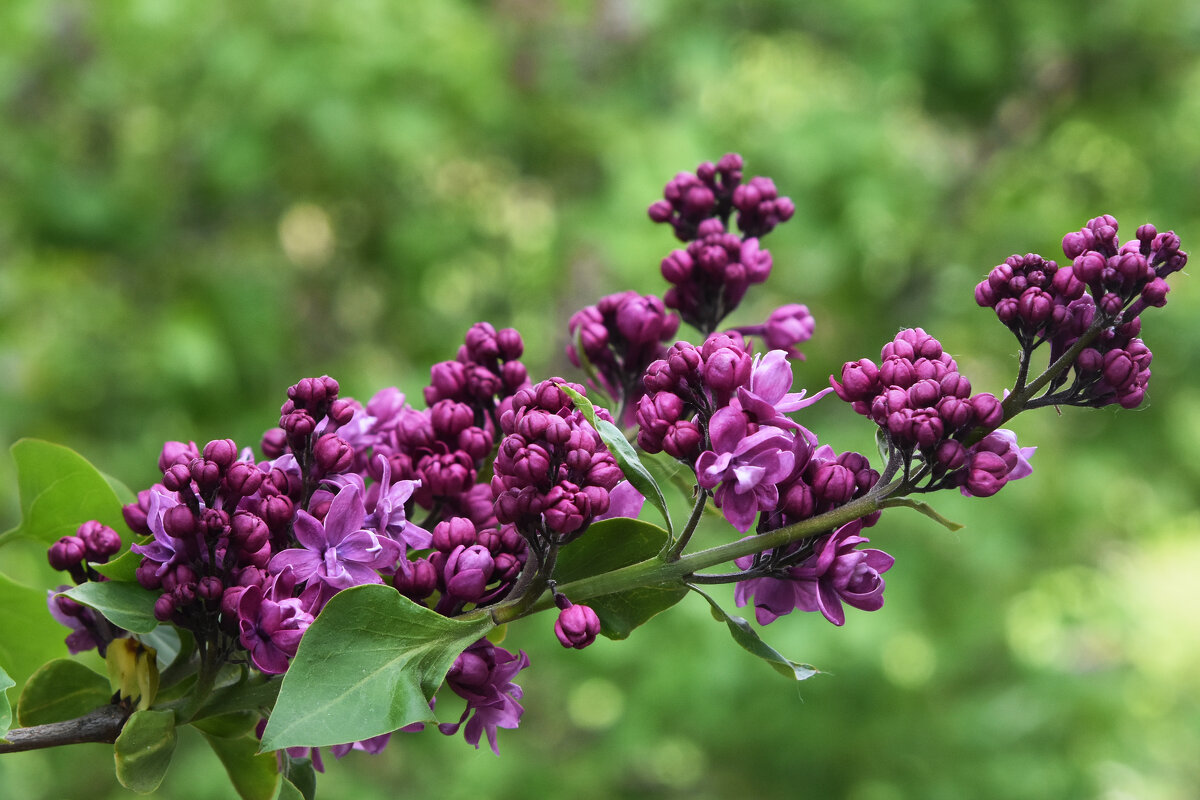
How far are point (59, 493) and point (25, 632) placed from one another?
10cm

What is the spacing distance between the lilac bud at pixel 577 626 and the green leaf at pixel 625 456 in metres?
0.05

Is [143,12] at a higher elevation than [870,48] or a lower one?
lower

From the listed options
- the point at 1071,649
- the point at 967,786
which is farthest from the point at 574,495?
the point at 1071,649

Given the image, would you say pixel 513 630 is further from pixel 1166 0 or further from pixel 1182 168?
pixel 1166 0

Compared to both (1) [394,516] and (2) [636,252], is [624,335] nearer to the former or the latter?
(1) [394,516]

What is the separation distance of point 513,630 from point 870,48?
2189 mm

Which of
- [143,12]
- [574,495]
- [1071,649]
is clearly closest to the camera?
[574,495]

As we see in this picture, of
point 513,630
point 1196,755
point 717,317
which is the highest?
point 717,317

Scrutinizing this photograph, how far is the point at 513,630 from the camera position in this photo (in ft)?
11.8

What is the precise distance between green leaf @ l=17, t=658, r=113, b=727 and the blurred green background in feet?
6.94

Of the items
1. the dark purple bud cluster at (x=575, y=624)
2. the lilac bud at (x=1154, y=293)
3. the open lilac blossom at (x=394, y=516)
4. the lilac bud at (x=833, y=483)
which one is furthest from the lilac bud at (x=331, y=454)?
the lilac bud at (x=1154, y=293)

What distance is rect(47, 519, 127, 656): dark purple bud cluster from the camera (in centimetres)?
59

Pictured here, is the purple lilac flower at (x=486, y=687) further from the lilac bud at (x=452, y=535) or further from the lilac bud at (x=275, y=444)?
the lilac bud at (x=275, y=444)

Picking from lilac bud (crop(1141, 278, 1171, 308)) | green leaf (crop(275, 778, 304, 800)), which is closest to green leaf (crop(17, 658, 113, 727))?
green leaf (crop(275, 778, 304, 800))
